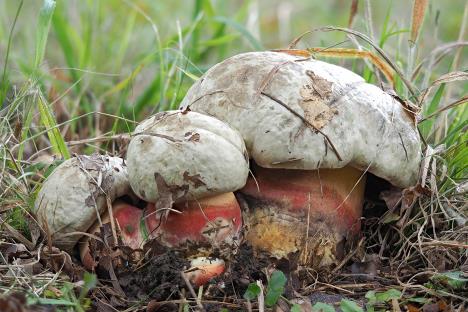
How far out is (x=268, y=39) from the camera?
5777 mm

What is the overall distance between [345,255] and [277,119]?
1.82ft

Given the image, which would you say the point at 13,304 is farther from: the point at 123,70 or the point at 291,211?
the point at 123,70

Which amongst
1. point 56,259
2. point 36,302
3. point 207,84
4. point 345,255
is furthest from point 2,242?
point 345,255

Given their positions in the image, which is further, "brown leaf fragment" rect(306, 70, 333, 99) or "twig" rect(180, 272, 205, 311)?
"brown leaf fragment" rect(306, 70, 333, 99)

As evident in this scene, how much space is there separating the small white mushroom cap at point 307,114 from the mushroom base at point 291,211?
123 mm

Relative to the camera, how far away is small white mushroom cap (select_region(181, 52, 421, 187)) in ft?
6.23

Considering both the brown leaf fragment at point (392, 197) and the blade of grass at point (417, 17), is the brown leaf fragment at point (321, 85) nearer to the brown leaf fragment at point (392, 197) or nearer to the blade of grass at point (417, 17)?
the brown leaf fragment at point (392, 197)

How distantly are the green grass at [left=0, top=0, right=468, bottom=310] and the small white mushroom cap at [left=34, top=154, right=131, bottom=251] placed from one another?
154 mm

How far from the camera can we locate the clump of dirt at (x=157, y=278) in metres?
1.86

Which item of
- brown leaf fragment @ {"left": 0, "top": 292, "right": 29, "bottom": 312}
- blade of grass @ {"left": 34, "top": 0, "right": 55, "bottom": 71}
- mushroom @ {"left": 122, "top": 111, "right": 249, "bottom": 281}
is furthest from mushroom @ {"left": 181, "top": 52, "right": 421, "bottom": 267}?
brown leaf fragment @ {"left": 0, "top": 292, "right": 29, "bottom": 312}

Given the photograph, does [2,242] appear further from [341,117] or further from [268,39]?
[268,39]

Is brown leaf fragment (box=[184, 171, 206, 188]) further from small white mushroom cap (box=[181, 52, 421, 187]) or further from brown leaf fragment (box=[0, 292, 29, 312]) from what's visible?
brown leaf fragment (box=[0, 292, 29, 312])

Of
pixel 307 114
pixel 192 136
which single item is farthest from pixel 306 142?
pixel 192 136

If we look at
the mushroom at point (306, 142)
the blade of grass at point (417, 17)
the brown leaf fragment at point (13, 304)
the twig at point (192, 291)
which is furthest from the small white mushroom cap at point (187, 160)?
the blade of grass at point (417, 17)
